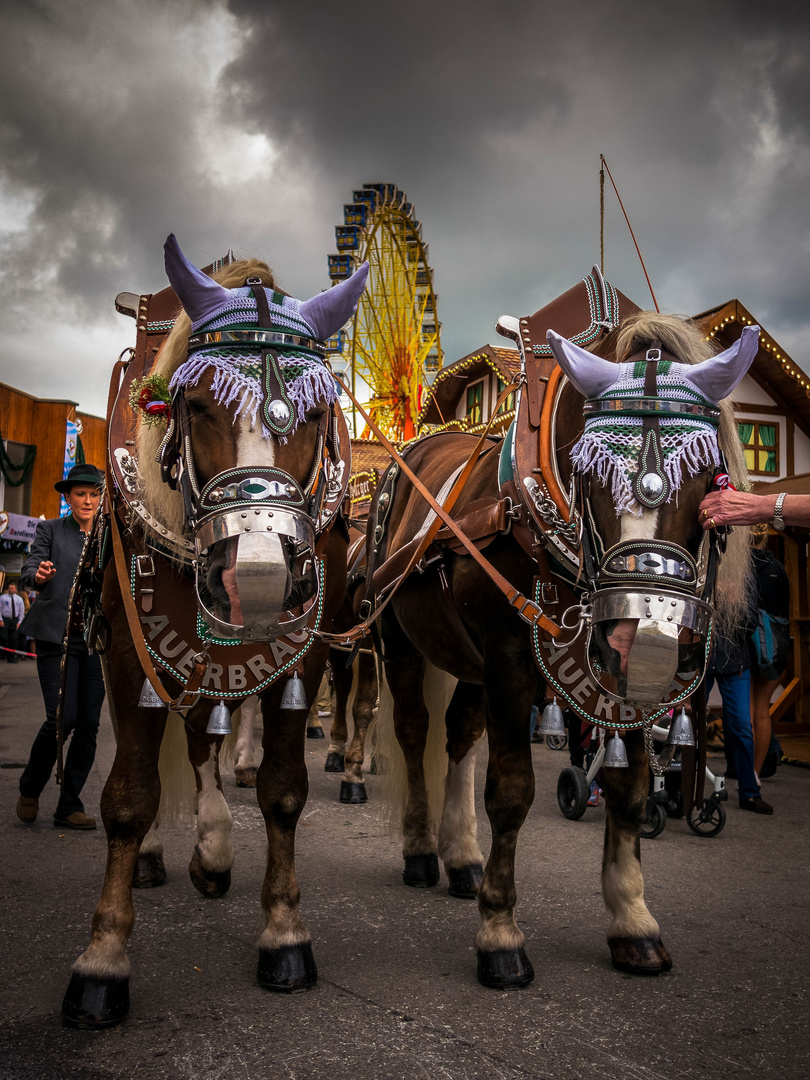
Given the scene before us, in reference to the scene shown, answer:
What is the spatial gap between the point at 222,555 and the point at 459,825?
223cm

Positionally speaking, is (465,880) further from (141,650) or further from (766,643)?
(766,643)

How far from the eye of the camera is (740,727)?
6.17 metres

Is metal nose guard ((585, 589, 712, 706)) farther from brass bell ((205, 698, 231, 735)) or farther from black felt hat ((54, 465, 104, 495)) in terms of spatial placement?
black felt hat ((54, 465, 104, 495))

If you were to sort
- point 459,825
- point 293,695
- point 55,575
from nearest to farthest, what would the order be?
point 293,695 < point 459,825 < point 55,575

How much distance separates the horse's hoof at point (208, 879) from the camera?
3748 millimetres

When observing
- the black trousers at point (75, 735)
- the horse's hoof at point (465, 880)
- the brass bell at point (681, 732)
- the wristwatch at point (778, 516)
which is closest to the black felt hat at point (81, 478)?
the black trousers at point (75, 735)

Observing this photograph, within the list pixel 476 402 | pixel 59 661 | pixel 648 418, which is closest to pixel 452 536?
pixel 648 418

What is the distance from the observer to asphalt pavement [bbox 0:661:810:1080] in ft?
7.89

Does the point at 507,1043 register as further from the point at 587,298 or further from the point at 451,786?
the point at 587,298

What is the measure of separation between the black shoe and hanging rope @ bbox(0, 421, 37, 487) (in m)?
24.0

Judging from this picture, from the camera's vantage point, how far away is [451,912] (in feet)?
12.3

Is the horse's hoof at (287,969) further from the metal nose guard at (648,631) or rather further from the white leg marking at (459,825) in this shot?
the metal nose guard at (648,631)

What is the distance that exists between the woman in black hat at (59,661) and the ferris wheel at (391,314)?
1276 centimetres

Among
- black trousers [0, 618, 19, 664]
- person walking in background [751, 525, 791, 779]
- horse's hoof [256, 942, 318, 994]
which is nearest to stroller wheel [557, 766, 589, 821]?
person walking in background [751, 525, 791, 779]
